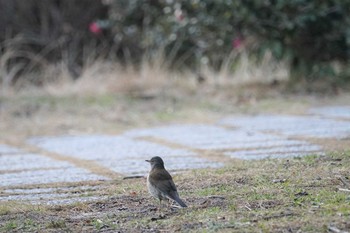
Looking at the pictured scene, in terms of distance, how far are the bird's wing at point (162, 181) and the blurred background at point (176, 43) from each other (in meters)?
6.83

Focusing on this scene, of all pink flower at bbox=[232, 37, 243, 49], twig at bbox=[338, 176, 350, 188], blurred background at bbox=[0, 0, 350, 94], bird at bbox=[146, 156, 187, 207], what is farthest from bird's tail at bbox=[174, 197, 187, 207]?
pink flower at bbox=[232, 37, 243, 49]

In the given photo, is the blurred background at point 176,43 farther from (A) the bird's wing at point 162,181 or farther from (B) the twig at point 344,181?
(A) the bird's wing at point 162,181

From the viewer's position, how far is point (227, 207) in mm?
4820

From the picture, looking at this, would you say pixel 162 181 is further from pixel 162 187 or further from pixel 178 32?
pixel 178 32

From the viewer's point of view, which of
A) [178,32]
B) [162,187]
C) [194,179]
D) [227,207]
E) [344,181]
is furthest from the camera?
[178,32]

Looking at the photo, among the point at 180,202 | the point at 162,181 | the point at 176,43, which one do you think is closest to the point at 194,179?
the point at 162,181

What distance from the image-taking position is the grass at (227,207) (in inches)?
173

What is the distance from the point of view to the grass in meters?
4.38

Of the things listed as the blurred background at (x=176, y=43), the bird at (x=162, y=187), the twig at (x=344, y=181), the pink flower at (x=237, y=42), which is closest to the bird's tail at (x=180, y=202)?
the bird at (x=162, y=187)

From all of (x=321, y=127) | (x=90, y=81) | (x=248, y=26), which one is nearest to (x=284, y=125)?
(x=321, y=127)

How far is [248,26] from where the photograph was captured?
40.5 ft

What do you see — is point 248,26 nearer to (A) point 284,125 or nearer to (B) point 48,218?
(A) point 284,125

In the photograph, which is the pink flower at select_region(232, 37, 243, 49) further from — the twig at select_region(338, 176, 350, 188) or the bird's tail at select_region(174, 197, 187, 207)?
the bird's tail at select_region(174, 197, 187, 207)

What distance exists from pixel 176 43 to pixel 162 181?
907 centimetres
